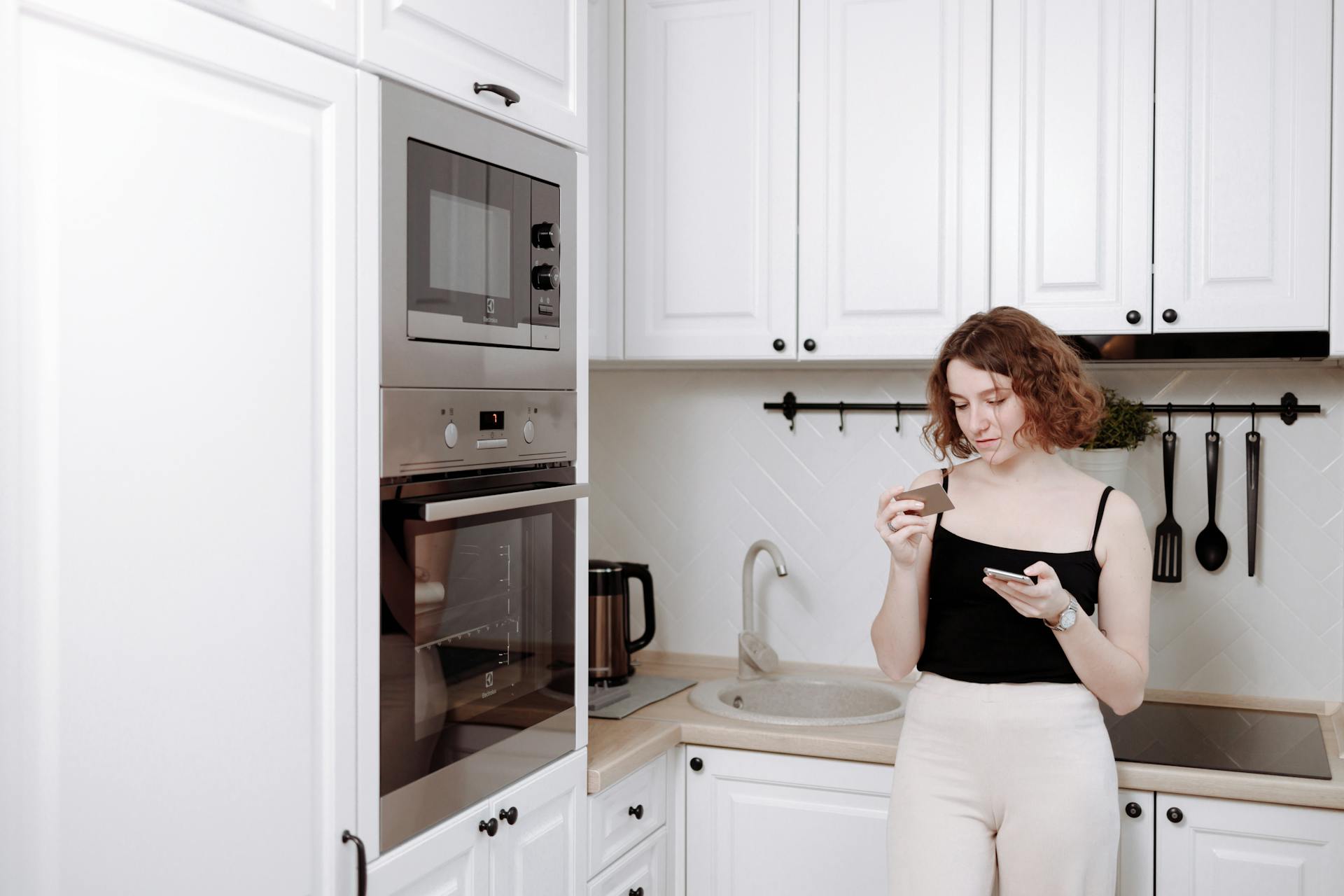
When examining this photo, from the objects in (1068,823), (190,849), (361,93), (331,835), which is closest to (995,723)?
(1068,823)

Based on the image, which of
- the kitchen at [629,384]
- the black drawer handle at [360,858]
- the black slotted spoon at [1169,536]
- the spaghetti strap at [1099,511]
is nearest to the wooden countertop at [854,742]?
the kitchen at [629,384]

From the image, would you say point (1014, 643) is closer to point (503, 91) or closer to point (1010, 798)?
point (1010, 798)

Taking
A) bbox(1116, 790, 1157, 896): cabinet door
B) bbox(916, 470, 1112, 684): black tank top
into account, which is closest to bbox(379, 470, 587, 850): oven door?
bbox(916, 470, 1112, 684): black tank top

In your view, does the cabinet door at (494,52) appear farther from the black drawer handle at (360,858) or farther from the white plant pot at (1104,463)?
the white plant pot at (1104,463)

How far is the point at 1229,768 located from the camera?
1941 millimetres

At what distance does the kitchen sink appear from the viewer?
2496mm

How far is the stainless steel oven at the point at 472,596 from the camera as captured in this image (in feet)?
4.71

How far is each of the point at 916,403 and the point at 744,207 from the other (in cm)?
62

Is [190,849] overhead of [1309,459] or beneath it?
beneath

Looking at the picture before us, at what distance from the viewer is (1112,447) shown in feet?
7.46

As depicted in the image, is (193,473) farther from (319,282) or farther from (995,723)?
(995,723)

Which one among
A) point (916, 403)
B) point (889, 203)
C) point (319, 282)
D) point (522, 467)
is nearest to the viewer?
point (319, 282)

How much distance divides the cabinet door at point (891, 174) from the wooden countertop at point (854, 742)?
2.47 feet

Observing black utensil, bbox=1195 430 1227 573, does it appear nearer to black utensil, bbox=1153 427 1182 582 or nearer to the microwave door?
black utensil, bbox=1153 427 1182 582
